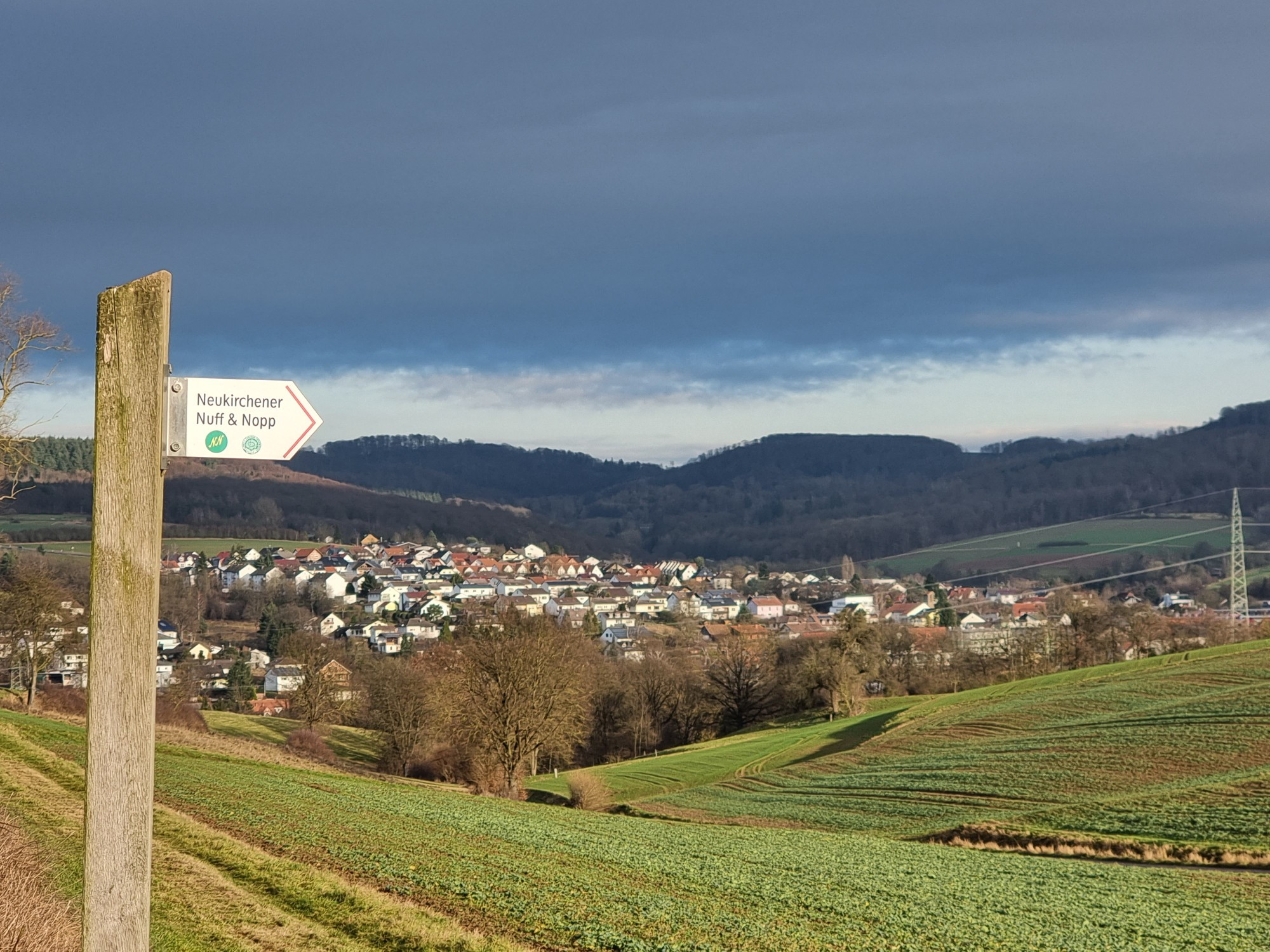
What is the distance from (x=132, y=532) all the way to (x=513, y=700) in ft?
153

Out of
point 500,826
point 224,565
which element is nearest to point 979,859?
point 500,826

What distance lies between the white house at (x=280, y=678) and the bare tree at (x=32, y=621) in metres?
45.7

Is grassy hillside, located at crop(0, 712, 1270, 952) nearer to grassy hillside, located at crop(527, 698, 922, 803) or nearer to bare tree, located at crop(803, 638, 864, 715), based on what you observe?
grassy hillside, located at crop(527, 698, 922, 803)

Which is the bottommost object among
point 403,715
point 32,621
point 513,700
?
point 403,715

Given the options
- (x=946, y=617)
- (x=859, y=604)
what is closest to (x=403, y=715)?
(x=946, y=617)

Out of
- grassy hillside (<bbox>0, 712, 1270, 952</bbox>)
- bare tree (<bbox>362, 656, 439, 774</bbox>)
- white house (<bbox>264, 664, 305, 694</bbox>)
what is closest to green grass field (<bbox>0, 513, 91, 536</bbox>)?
white house (<bbox>264, 664, 305, 694</bbox>)

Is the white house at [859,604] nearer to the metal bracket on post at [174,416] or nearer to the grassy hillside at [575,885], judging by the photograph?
the grassy hillside at [575,885]

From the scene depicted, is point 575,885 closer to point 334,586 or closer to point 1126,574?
point 334,586

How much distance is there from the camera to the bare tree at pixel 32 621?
50.4 m

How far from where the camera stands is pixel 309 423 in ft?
18.4

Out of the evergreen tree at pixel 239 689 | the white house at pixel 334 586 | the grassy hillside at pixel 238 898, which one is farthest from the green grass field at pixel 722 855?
the white house at pixel 334 586

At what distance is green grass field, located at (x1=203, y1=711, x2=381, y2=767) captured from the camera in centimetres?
6862

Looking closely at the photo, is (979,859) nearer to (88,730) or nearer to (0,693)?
(88,730)

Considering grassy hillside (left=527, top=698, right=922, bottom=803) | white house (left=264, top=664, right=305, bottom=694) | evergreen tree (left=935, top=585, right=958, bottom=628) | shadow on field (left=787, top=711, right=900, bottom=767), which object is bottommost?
grassy hillside (left=527, top=698, right=922, bottom=803)
